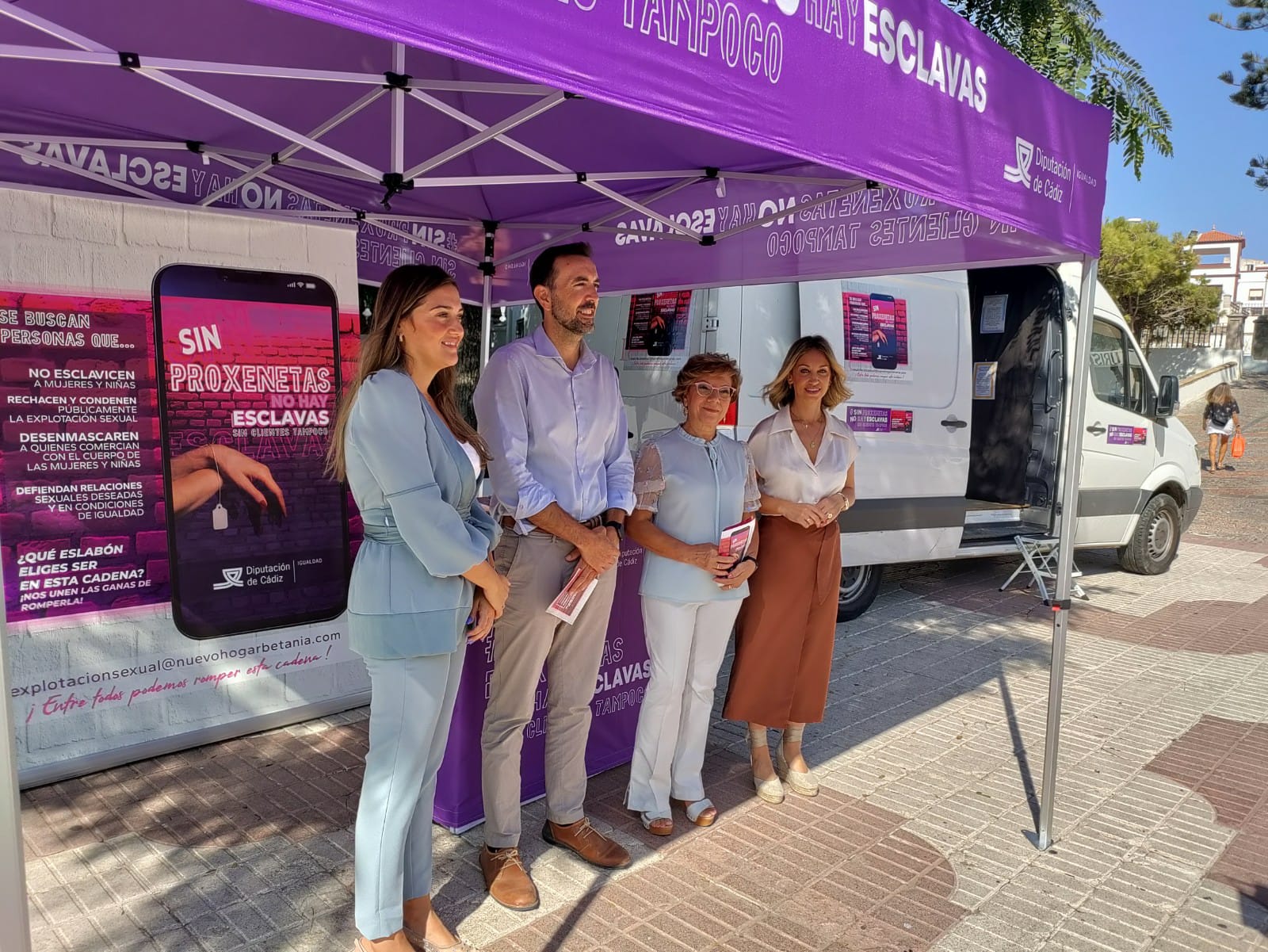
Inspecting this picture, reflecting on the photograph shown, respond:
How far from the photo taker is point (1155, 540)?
349 inches

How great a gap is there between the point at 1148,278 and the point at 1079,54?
87.4 ft

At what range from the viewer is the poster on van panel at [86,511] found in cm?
348

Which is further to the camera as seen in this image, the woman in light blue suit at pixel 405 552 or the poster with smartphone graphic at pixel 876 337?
the poster with smartphone graphic at pixel 876 337

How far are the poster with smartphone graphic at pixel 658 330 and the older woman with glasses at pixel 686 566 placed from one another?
1945 millimetres

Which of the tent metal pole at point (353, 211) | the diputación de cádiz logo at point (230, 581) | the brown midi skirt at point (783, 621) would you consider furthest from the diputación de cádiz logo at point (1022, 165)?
the diputación de cádiz logo at point (230, 581)

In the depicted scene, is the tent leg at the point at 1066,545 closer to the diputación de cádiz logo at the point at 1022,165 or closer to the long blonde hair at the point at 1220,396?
the diputación de cádiz logo at the point at 1022,165

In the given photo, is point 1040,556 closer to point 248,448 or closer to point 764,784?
point 764,784

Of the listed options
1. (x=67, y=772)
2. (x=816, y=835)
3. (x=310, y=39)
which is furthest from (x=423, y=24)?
(x=67, y=772)

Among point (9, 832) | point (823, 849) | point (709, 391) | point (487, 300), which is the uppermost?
point (487, 300)

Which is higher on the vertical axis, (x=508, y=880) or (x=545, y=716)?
(x=545, y=716)

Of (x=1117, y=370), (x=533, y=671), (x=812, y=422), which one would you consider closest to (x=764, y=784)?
(x=533, y=671)

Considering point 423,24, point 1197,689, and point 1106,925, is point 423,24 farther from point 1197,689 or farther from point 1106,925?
point 1197,689

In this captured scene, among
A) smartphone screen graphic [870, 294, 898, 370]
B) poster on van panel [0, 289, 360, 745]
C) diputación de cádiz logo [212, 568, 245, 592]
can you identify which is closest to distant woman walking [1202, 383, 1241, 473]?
smartphone screen graphic [870, 294, 898, 370]

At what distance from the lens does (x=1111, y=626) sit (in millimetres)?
6969
